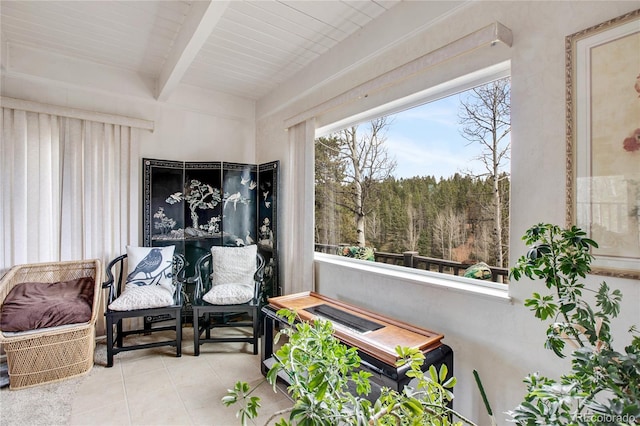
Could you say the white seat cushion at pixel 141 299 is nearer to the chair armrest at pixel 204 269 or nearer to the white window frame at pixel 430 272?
the chair armrest at pixel 204 269

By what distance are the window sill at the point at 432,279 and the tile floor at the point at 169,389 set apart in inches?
44.9

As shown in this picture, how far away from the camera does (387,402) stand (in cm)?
67

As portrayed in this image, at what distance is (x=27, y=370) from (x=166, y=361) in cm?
95

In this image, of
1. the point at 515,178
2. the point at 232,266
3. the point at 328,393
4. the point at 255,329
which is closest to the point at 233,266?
the point at 232,266

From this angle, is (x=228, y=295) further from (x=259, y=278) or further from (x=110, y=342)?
(x=110, y=342)

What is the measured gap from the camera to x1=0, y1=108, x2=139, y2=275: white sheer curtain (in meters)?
2.82

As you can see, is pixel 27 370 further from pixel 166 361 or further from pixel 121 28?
pixel 121 28

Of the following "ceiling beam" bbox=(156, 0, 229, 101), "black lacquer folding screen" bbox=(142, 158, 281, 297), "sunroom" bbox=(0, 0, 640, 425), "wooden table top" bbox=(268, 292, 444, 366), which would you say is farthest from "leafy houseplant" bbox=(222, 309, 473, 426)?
"black lacquer folding screen" bbox=(142, 158, 281, 297)

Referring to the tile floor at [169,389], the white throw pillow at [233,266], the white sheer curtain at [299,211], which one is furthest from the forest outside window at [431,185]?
the tile floor at [169,389]

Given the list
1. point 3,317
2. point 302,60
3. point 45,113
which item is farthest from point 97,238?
point 302,60

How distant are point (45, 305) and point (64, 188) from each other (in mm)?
1160

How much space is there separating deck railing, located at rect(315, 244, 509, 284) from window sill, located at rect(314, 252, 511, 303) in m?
0.03

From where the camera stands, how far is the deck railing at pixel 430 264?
1.88 meters

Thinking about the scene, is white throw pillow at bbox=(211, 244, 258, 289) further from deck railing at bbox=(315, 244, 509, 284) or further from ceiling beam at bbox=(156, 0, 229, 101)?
ceiling beam at bbox=(156, 0, 229, 101)
